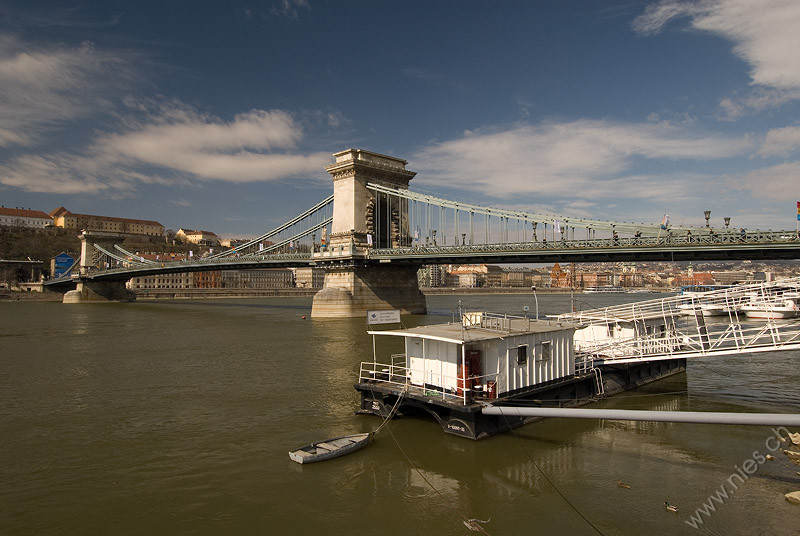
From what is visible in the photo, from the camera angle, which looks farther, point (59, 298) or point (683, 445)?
point (59, 298)

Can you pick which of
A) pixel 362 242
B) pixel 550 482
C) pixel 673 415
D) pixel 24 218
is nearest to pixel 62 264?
pixel 24 218

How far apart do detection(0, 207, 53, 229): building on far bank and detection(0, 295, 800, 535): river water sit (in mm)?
172083

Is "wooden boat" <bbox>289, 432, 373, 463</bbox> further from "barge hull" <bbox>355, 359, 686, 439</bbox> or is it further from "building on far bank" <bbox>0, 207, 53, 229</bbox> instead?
"building on far bank" <bbox>0, 207, 53, 229</bbox>

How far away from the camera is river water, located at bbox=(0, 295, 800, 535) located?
9133mm

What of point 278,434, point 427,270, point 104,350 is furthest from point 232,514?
point 427,270

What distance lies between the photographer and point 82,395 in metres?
18.7

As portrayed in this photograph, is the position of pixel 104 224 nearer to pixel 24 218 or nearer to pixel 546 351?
pixel 24 218

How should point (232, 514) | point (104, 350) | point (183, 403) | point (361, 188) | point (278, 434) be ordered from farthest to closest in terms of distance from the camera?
point (361, 188) < point (104, 350) < point (183, 403) < point (278, 434) < point (232, 514)

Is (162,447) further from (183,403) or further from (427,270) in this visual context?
(427,270)

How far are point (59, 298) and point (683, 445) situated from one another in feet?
368

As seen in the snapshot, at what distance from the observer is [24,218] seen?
159625mm

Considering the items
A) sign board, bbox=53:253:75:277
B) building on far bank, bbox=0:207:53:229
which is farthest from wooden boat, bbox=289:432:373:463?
building on far bank, bbox=0:207:53:229

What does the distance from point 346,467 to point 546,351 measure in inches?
255

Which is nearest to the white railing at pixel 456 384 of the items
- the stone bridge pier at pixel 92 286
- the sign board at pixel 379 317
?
the sign board at pixel 379 317
